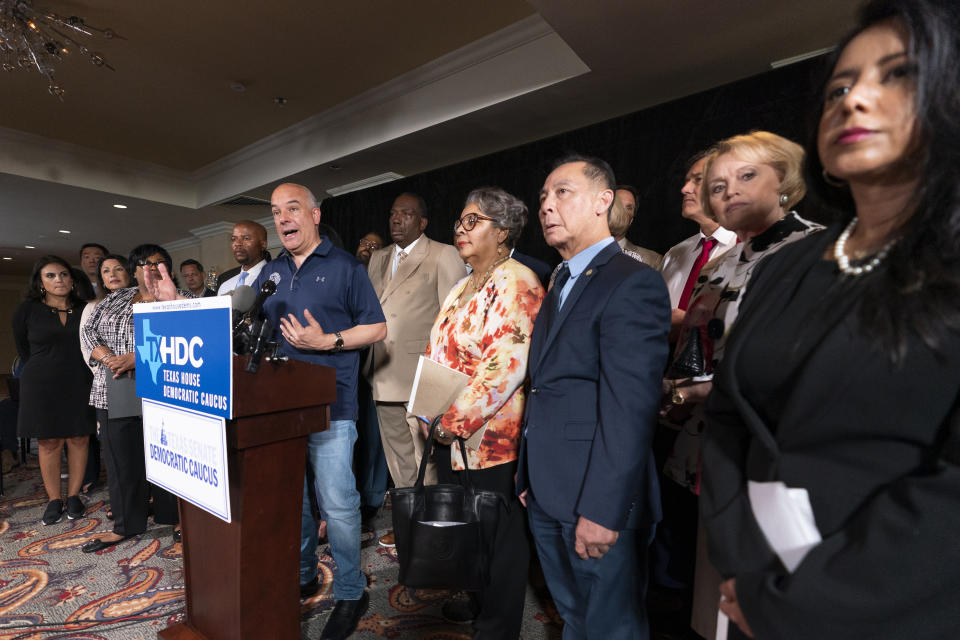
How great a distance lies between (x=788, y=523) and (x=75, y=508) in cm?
396

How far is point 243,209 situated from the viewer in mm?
6996

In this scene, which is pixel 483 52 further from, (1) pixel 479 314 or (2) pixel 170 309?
(2) pixel 170 309

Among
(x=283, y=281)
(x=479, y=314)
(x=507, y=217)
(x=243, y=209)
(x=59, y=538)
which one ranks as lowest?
(x=59, y=538)

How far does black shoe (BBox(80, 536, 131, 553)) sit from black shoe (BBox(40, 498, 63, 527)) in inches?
23.3

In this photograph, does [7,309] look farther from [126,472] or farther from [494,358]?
[494,358]

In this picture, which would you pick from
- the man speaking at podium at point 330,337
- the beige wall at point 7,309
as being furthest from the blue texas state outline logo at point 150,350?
the beige wall at point 7,309

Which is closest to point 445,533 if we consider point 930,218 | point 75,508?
point 930,218

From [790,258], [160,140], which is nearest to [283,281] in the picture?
[790,258]

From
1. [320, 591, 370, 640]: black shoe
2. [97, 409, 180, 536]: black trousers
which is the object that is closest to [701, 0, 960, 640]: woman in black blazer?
[320, 591, 370, 640]: black shoe

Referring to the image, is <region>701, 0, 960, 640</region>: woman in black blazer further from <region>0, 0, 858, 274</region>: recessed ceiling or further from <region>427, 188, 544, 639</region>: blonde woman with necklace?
<region>0, 0, 858, 274</region>: recessed ceiling

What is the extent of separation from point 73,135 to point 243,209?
201 cm

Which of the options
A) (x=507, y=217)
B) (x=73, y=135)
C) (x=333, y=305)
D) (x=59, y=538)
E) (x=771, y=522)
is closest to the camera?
(x=771, y=522)

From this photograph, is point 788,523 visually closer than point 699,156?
Yes

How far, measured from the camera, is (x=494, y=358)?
4.67 ft
